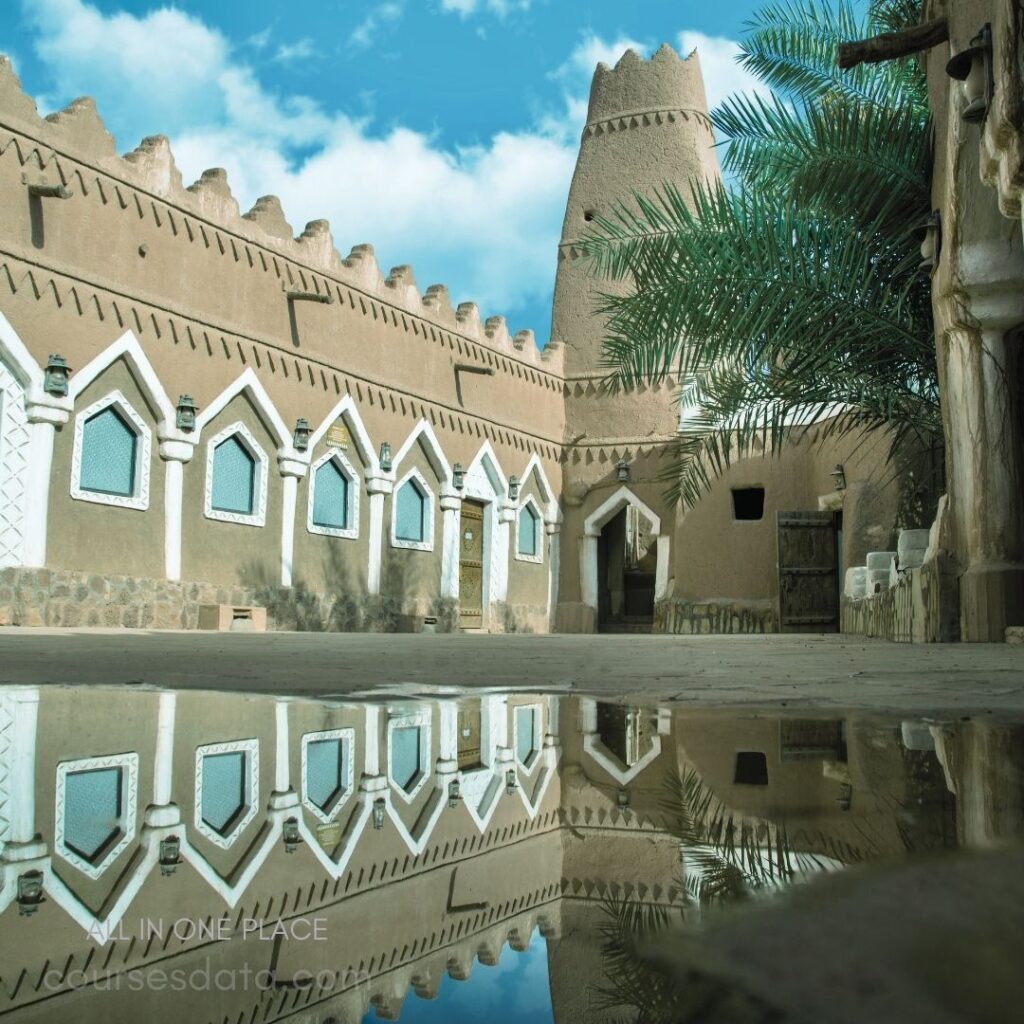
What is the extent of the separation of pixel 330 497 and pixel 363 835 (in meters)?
16.8

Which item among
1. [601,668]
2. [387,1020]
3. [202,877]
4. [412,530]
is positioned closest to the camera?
[387,1020]

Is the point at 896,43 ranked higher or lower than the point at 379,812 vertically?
higher

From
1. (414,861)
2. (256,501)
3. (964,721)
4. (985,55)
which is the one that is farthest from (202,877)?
(256,501)

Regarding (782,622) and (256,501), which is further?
(782,622)

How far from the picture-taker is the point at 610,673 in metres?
4.32

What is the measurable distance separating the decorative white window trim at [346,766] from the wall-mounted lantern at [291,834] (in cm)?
4

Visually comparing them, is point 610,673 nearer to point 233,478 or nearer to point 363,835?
point 363,835

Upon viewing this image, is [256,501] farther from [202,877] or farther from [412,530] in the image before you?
[202,877]

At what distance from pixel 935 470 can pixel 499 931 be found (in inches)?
458

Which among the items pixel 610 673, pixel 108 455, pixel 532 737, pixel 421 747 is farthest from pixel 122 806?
pixel 108 455

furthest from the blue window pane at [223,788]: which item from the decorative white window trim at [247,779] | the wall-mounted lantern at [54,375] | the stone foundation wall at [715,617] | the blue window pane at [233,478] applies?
the stone foundation wall at [715,617]

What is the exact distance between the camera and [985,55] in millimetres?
6453

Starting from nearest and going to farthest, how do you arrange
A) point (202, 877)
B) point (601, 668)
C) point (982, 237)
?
point (202, 877) → point (601, 668) → point (982, 237)

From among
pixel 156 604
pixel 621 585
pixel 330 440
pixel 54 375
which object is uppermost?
pixel 330 440
